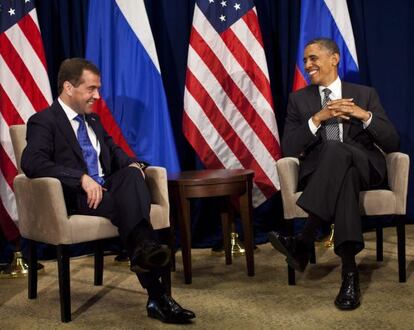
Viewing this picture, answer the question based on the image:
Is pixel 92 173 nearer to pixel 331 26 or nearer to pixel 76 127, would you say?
pixel 76 127

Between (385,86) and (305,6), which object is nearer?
(305,6)

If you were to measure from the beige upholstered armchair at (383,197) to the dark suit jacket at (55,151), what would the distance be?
927 mm

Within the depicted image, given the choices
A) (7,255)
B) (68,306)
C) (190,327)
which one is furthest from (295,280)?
(7,255)

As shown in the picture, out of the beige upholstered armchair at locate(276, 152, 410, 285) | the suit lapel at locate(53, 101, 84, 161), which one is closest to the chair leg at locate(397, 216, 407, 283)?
the beige upholstered armchair at locate(276, 152, 410, 285)

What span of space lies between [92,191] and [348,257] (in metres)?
1.21

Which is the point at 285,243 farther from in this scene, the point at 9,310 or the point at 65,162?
the point at 9,310

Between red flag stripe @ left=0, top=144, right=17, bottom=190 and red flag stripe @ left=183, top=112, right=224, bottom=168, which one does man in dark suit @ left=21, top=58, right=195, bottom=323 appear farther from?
red flag stripe @ left=183, top=112, right=224, bottom=168

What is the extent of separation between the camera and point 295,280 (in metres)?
3.64

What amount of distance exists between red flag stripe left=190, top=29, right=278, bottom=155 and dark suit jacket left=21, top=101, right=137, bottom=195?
1.29 meters

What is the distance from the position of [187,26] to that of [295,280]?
2.11 metres

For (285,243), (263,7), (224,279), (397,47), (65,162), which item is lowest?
(224,279)

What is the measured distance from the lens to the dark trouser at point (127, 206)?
304cm

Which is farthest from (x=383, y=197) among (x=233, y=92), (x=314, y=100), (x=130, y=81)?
(x=130, y=81)

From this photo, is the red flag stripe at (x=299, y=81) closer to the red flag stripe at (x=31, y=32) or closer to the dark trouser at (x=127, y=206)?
the red flag stripe at (x=31, y=32)
